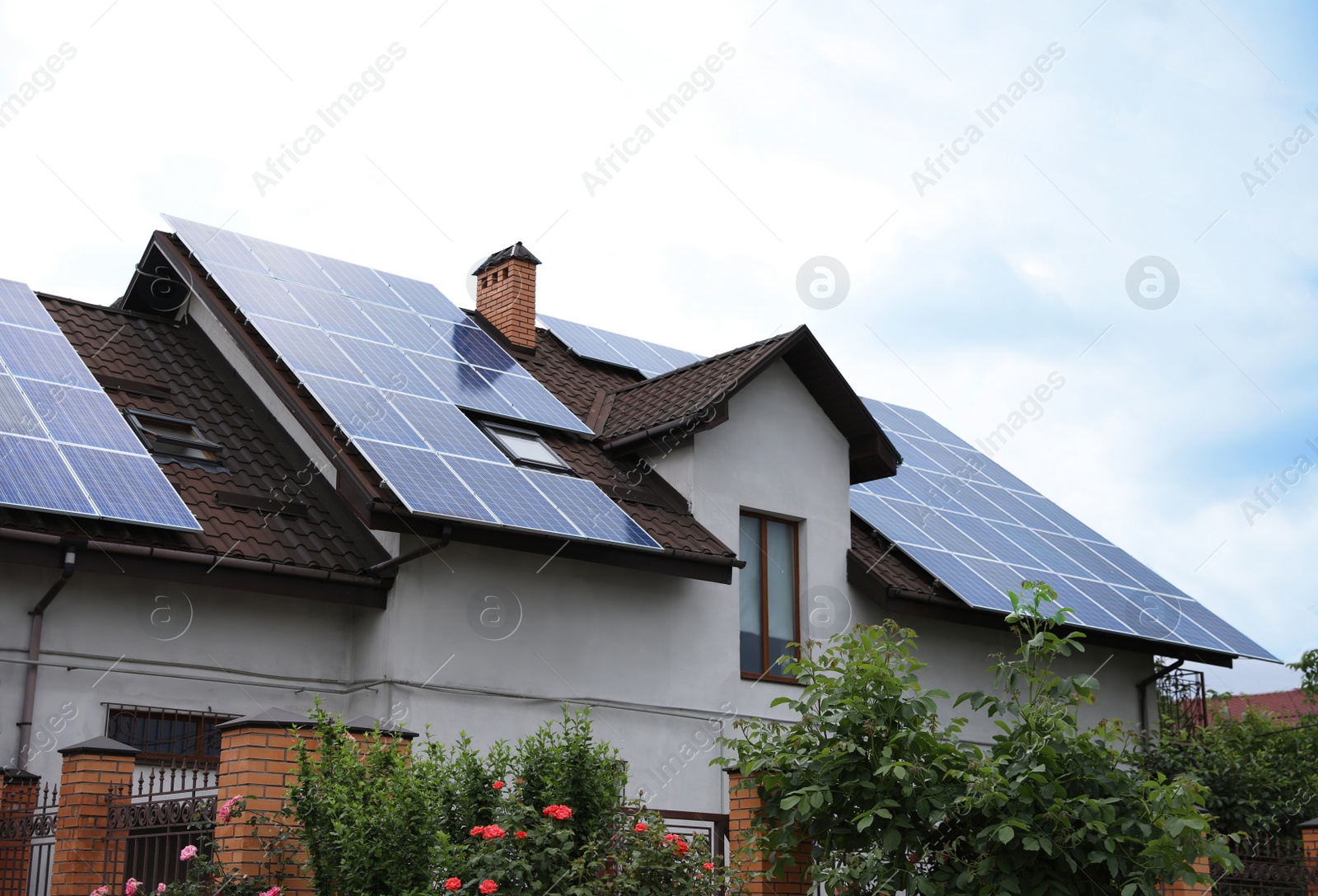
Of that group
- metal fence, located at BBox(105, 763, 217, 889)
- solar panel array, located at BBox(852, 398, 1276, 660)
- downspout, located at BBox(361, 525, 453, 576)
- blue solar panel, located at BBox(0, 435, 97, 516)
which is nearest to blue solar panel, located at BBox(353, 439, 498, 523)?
downspout, located at BBox(361, 525, 453, 576)

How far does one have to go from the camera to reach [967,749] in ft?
27.3

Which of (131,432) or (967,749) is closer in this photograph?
(967,749)

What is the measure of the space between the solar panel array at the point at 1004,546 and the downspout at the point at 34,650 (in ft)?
33.5

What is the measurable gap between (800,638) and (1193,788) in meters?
8.12

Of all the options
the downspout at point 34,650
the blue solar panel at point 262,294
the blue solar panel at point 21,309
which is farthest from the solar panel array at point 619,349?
the downspout at point 34,650

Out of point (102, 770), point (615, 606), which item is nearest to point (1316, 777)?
point (615, 606)

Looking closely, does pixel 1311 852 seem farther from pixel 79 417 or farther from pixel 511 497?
pixel 79 417

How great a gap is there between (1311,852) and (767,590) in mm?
6596

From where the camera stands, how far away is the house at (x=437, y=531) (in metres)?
12.0

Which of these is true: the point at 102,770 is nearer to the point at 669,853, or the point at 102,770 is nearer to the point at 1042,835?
the point at 669,853

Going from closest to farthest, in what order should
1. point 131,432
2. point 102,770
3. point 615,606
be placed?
point 102,770
point 131,432
point 615,606

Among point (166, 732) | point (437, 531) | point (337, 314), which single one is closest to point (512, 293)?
point (337, 314)

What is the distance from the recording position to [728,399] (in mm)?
15797

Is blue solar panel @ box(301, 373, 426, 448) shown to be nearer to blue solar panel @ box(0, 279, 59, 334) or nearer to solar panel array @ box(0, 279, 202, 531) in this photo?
solar panel array @ box(0, 279, 202, 531)
